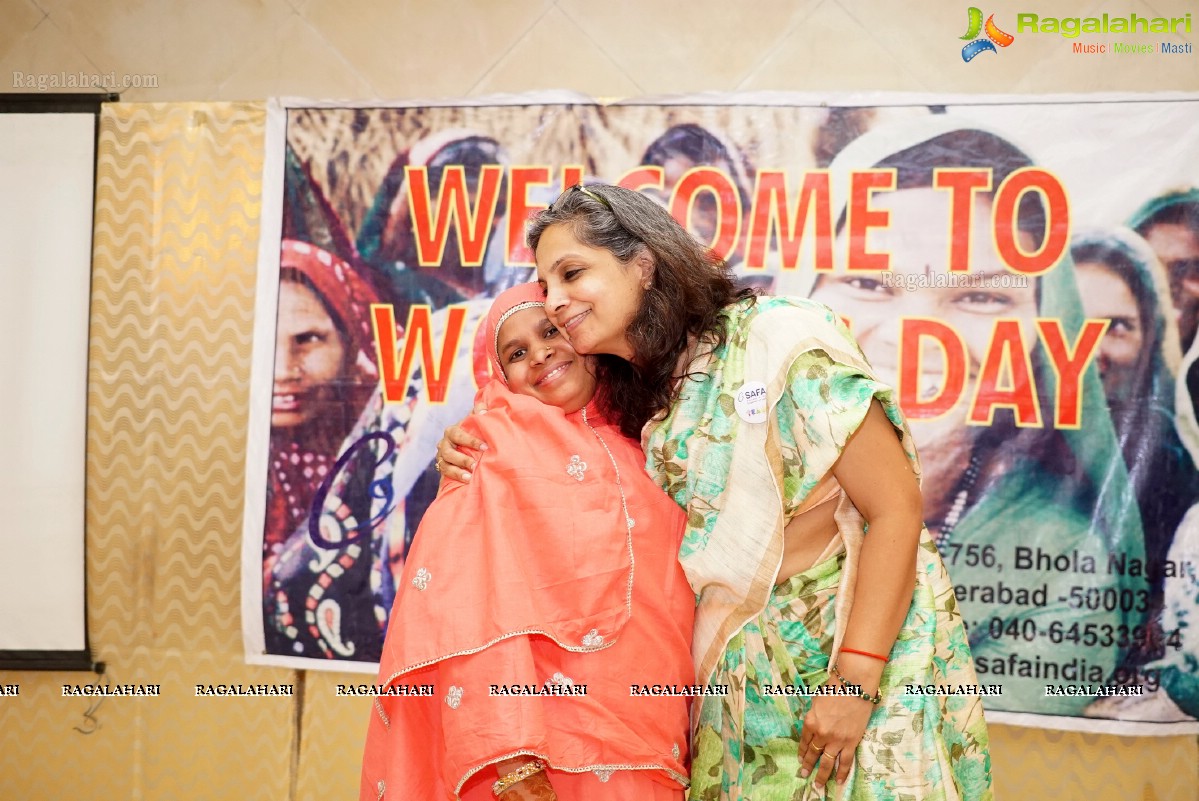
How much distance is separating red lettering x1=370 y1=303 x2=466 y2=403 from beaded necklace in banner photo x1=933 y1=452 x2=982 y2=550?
145cm

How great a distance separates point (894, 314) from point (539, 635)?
1459 millimetres

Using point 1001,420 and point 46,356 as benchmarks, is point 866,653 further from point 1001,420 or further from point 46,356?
point 46,356

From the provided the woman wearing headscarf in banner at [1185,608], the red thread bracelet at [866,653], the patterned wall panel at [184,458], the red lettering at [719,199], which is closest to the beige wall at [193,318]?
the patterned wall panel at [184,458]

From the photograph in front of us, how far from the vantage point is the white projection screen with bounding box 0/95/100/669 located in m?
2.68

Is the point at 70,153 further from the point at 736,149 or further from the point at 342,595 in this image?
the point at 736,149

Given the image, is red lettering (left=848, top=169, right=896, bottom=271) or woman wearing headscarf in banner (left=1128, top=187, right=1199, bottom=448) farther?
red lettering (left=848, top=169, right=896, bottom=271)

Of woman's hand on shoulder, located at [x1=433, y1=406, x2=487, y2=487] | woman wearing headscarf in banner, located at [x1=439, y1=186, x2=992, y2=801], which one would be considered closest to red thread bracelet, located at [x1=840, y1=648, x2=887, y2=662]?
woman wearing headscarf in banner, located at [x1=439, y1=186, x2=992, y2=801]

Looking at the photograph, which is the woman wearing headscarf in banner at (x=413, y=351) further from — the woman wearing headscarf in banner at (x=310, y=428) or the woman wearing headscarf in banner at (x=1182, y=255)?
the woman wearing headscarf in banner at (x=1182, y=255)

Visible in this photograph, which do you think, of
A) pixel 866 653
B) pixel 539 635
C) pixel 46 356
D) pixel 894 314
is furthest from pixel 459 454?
pixel 46 356

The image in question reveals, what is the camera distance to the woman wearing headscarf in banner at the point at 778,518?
1363 mm

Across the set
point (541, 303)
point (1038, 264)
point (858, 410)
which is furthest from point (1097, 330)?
point (541, 303)

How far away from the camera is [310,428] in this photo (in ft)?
8.42

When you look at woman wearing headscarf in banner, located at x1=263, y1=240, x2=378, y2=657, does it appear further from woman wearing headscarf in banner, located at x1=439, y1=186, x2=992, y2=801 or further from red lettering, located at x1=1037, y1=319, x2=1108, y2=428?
red lettering, located at x1=1037, y1=319, x2=1108, y2=428

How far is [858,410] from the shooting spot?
1322 mm
